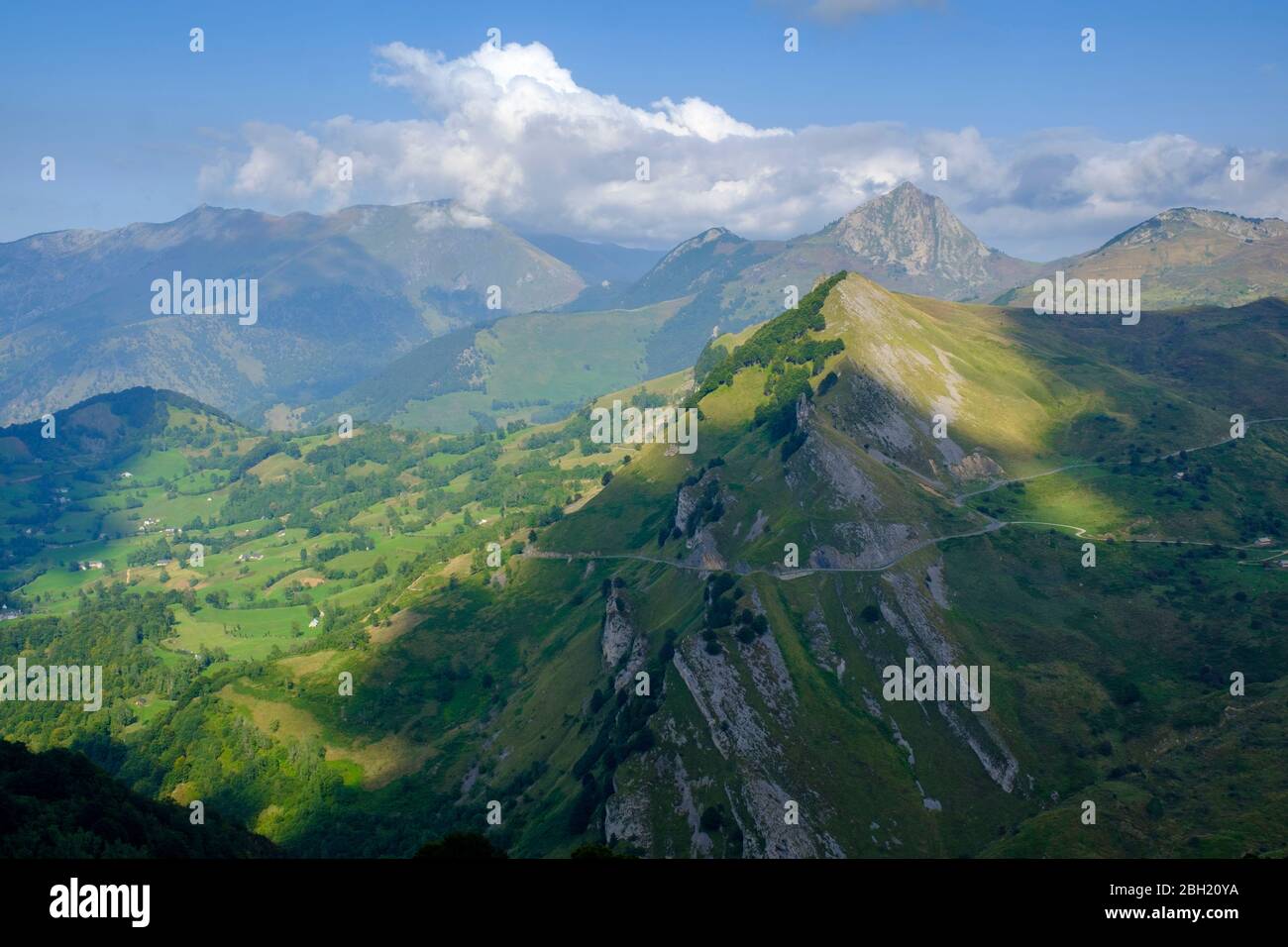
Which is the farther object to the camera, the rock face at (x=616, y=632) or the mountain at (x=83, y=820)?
the rock face at (x=616, y=632)

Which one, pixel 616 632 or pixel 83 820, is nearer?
pixel 83 820

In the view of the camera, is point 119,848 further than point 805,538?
No

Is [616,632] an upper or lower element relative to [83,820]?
upper

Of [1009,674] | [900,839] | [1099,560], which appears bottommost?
[900,839]

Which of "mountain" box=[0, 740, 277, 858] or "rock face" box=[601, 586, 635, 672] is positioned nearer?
"mountain" box=[0, 740, 277, 858]

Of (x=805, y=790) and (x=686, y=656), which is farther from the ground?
(x=686, y=656)

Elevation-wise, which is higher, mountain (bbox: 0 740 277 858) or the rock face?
the rock face

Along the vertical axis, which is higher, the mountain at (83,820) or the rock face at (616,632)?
the rock face at (616,632)
